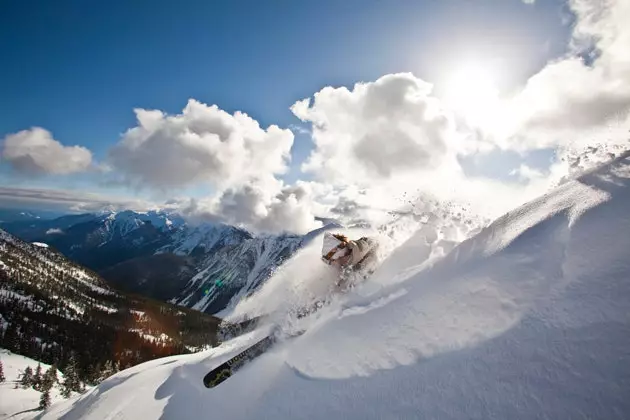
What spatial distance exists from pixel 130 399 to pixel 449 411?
22222 mm

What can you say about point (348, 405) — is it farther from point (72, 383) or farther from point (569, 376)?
point (72, 383)

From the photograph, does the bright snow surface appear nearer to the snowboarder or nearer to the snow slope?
the snowboarder

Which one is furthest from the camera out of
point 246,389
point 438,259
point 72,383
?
point 72,383

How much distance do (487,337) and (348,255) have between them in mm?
17030

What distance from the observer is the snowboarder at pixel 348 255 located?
1048 inches

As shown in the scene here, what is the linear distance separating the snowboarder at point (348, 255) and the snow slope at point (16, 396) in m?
60.8

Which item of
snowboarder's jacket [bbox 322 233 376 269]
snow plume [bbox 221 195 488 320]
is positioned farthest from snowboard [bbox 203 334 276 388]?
snowboarder's jacket [bbox 322 233 376 269]

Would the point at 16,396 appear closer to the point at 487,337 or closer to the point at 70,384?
the point at 70,384

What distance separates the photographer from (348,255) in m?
26.9

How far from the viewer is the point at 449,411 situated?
907 centimetres

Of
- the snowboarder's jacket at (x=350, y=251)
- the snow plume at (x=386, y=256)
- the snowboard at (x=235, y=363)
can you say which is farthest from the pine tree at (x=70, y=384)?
the snowboarder's jacket at (x=350, y=251)

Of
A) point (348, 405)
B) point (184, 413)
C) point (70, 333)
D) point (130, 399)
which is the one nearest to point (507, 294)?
point (348, 405)

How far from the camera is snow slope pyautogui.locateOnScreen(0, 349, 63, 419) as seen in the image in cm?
6612

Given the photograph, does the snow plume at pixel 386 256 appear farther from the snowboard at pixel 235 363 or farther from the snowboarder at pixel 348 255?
the snowboard at pixel 235 363
